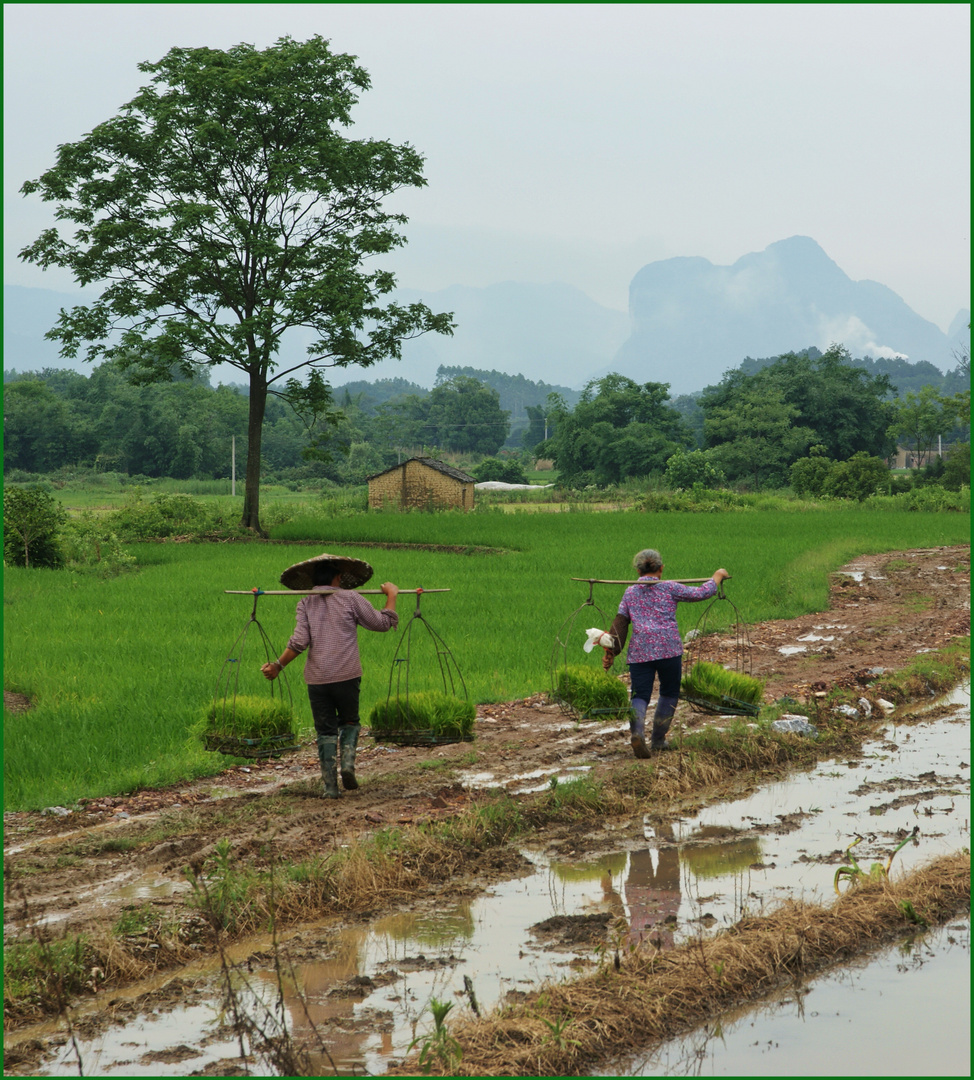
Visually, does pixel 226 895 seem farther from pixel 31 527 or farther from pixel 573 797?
pixel 31 527

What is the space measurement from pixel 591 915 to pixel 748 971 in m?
0.89

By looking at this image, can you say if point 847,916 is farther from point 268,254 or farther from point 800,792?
point 268,254

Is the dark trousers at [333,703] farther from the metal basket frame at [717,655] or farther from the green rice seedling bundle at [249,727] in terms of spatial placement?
the metal basket frame at [717,655]

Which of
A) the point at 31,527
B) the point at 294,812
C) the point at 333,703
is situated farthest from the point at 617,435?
the point at 294,812

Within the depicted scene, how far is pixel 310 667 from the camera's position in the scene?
677cm

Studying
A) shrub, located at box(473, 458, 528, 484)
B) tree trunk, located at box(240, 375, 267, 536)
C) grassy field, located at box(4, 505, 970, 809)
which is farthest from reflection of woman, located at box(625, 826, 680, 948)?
shrub, located at box(473, 458, 528, 484)

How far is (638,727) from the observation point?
747 centimetres

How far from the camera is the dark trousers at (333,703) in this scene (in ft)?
22.2

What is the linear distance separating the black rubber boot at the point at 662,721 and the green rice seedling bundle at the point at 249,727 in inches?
107

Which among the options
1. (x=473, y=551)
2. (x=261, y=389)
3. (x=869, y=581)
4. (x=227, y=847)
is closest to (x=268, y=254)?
(x=261, y=389)

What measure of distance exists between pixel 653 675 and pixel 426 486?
34.6 m

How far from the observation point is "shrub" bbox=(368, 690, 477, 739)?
7.16m

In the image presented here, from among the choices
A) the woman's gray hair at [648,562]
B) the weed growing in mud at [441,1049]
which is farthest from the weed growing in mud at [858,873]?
the woman's gray hair at [648,562]

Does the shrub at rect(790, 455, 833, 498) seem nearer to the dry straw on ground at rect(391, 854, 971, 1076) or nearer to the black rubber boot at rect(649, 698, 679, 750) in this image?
the black rubber boot at rect(649, 698, 679, 750)
